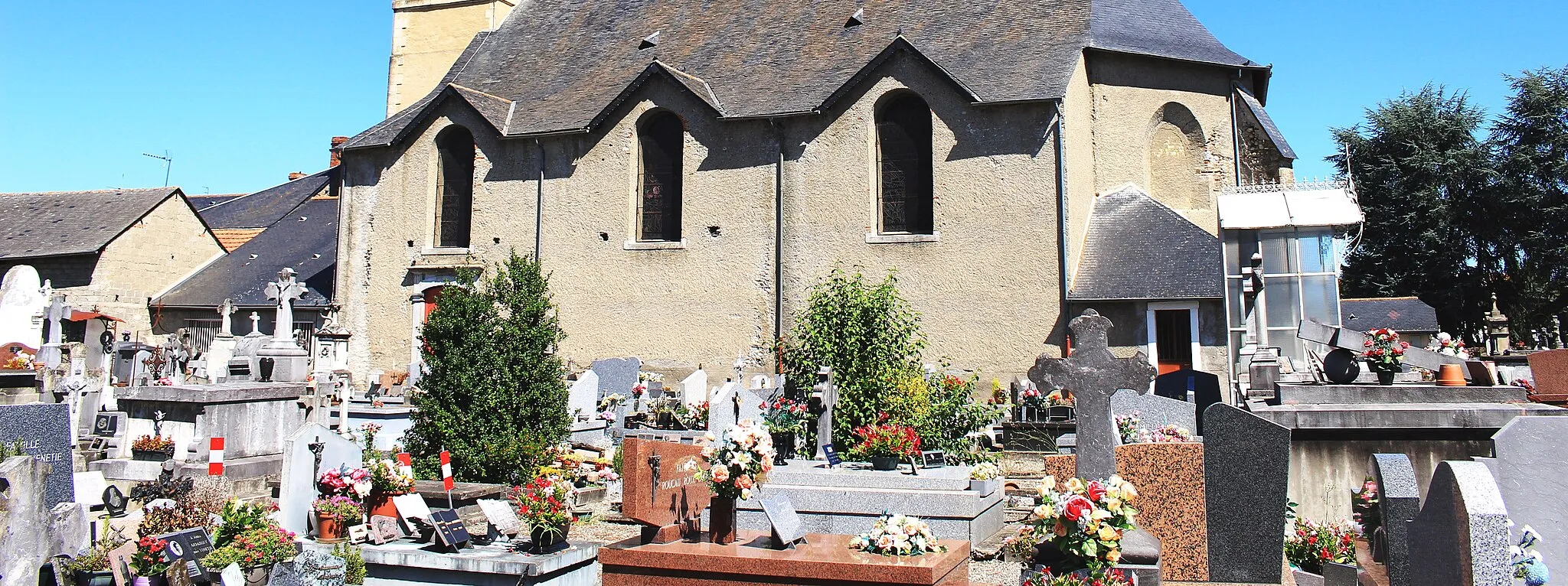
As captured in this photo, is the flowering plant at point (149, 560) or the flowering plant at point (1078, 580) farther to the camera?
the flowering plant at point (149, 560)

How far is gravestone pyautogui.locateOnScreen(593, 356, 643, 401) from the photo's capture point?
1736 cm

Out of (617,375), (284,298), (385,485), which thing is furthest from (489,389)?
(617,375)

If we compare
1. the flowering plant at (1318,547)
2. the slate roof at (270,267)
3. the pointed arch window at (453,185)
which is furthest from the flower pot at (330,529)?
the slate roof at (270,267)

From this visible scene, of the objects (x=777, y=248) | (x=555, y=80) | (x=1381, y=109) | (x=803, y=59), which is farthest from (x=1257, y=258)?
(x=1381, y=109)

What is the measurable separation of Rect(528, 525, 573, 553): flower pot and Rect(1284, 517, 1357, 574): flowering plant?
5101 mm

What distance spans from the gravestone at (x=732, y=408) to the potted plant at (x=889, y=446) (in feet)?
12.0

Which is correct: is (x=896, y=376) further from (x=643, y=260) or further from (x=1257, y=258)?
(x=643, y=260)

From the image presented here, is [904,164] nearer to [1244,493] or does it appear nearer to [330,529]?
[1244,493]

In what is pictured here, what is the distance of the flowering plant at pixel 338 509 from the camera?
7.84 metres

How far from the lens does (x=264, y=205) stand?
32.3m

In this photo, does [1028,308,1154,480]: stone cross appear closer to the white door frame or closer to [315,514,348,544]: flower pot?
[315,514,348,544]: flower pot

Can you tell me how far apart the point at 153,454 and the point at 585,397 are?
602 centimetres

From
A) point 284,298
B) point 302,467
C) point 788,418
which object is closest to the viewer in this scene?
point 302,467

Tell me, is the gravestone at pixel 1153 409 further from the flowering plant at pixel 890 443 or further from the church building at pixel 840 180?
the church building at pixel 840 180
